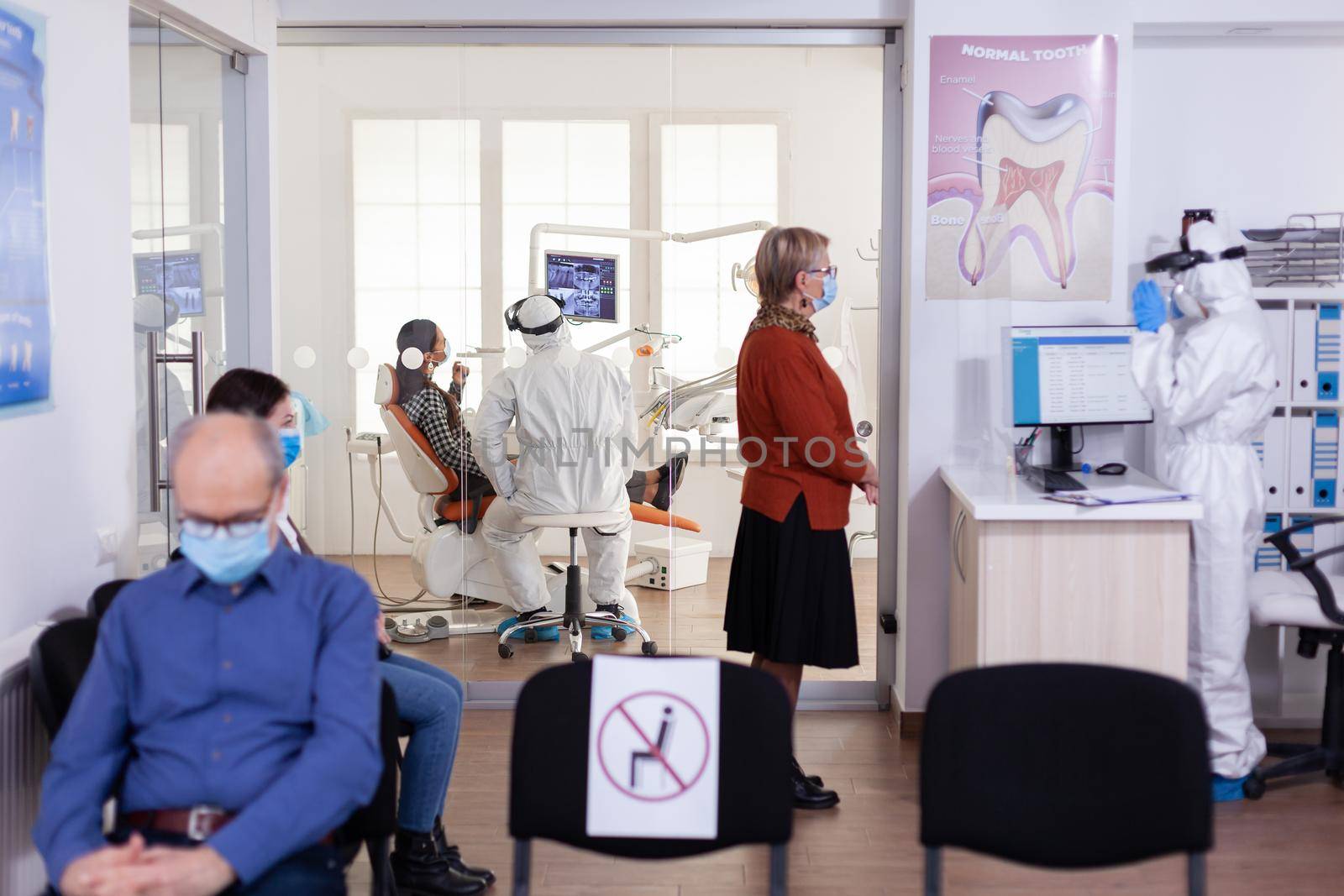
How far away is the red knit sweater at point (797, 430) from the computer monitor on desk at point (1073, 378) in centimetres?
69

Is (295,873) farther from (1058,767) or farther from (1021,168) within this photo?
(1021,168)

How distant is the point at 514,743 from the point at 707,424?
7.94 feet

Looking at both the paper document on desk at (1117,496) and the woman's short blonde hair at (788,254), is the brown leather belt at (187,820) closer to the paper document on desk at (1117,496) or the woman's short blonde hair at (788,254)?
the woman's short blonde hair at (788,254)

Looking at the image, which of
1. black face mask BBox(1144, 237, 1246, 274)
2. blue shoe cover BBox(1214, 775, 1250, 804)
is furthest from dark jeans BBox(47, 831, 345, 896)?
black face mask BBox(1144, 237, 1246, 274)

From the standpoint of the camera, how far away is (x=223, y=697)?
1906mm

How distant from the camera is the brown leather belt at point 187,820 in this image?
1857 mm

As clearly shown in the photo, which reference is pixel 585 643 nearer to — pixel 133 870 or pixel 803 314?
pixel 803 314

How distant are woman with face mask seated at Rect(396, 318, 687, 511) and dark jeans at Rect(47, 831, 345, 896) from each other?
237 cm

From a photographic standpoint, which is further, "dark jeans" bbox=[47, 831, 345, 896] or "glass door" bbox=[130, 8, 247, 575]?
"glass door" bbox=[130, 8, 247, 575]

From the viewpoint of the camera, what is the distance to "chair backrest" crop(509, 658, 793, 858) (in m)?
1.88

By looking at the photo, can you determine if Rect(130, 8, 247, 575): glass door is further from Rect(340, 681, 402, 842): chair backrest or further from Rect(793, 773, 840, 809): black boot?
Rect(793, 773, 840, 809): black boot

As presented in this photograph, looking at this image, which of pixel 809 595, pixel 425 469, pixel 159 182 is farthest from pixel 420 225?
pixel 809 595

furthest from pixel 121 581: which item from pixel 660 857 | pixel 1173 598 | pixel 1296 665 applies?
pixel 1296 665

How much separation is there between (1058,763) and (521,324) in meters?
2.76
